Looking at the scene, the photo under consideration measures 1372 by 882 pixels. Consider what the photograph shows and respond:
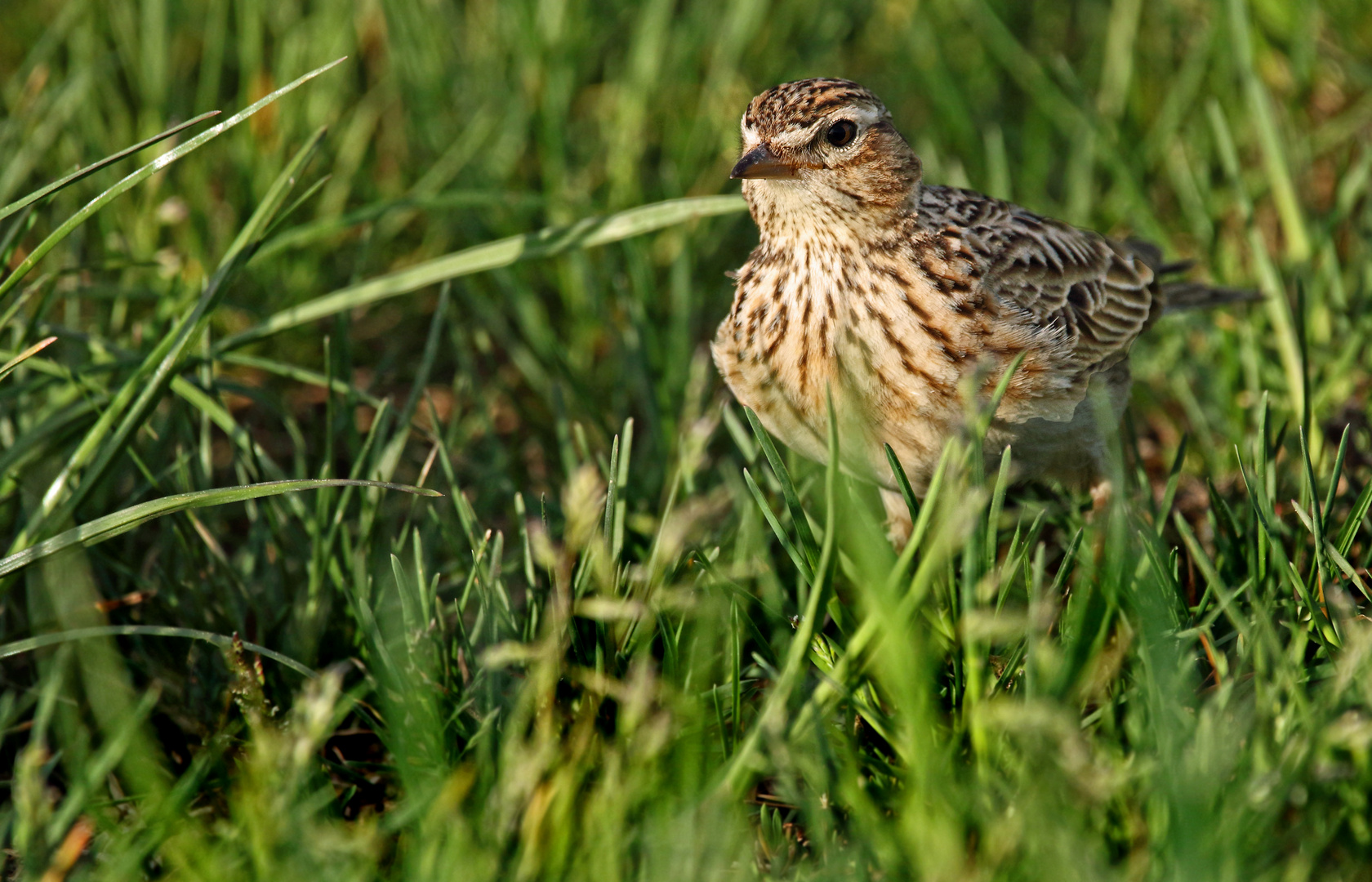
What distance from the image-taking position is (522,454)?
4730 millimetres

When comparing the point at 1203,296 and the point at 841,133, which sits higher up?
the point at 841,133

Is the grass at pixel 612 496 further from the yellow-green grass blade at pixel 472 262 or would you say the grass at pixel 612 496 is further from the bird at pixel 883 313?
the bird at pixel 883 313

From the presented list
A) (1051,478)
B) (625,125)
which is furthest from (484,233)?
(1051,478)

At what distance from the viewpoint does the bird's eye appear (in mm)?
3754

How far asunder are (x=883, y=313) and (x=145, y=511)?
6.42 feet

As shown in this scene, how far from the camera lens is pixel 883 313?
3602 mm

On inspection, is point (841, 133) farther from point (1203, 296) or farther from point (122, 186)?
point (122, 186)

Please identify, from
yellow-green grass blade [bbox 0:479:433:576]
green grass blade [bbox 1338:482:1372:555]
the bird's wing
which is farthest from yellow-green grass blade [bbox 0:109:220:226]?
green grass blade [bbox 1338:482:1372:555]

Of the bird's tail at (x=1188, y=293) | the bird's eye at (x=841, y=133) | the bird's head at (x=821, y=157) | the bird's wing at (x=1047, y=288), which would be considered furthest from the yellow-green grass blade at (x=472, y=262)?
the bird's tail at (x=1188, y=293)

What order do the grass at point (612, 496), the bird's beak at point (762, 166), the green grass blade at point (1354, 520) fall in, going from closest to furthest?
the grass at point (612, 496), the green grass blade at point (1354, 520), the bird's beak at point (762, 166)

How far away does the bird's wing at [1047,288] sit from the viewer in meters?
3.67

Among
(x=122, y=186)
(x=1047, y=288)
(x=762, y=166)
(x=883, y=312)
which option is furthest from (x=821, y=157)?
(x=122, y=186)

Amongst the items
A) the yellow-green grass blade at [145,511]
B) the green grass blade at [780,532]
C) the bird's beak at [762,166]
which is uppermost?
the bird's beak at [762,166]

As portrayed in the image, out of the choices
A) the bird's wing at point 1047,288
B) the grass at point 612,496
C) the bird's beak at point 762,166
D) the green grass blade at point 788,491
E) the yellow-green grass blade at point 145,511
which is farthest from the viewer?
the bird's wing at point 1047,288
